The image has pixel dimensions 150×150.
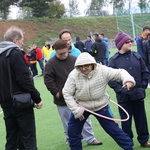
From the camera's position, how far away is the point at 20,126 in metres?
4.53

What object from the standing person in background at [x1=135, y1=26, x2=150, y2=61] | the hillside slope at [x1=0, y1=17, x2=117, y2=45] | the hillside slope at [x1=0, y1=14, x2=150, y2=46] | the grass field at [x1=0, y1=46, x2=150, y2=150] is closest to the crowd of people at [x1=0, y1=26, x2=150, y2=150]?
the grass field at [x1=0, y1=46, x2=150, y2=150]

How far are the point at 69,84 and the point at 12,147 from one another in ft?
3.82

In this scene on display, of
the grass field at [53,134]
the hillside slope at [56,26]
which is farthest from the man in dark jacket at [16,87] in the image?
the hillside slope at [56,26]

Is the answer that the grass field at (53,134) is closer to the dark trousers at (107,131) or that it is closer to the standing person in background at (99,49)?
the dark trousers at (107,131)

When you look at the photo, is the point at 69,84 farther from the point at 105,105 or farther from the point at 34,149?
the point at 34,149

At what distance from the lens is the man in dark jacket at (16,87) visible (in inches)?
168

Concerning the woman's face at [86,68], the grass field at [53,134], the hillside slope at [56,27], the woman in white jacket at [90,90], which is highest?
the hillside slope at [56,27]

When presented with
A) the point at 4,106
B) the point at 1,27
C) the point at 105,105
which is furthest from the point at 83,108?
the point at 1,27

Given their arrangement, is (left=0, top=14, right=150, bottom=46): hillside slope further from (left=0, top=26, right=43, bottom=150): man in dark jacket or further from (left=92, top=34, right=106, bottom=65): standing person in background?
(left=0, top=26, right=43, bottom=150): man in dark jacket

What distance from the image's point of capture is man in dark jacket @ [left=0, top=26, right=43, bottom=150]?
4.27 meters

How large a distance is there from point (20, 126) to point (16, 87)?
0.53 m

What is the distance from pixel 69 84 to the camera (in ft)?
15.3

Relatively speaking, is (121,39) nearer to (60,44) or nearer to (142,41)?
(60,44)

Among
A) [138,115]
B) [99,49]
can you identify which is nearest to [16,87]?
[138,115]
